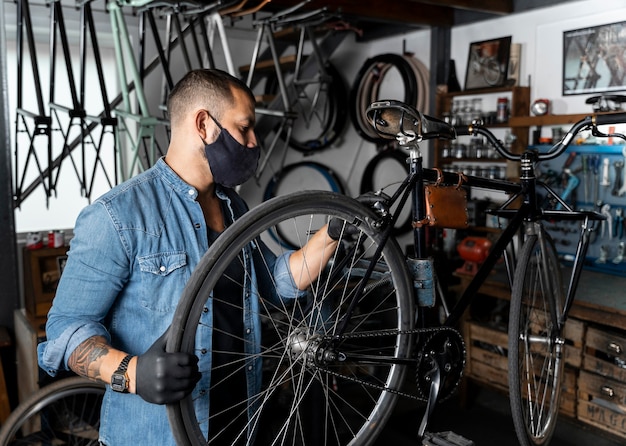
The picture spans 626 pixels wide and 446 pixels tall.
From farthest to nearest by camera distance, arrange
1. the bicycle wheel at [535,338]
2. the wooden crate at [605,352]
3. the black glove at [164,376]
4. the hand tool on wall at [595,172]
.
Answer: the hand tool on wall at [595,172]
the wooden crate at [605,352]
the bicycle wheel at [535,338]
the black glove at [164,376]

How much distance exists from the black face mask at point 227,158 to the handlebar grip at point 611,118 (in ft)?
3.33

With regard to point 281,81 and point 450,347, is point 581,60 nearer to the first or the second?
point 281,81

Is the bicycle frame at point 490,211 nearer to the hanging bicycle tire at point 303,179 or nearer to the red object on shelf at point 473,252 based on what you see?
the red object on shelf at point 473,252

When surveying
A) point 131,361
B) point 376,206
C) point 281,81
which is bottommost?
point 131,361

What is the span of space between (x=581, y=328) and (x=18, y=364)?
2.80 m

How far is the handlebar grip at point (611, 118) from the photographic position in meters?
1.64

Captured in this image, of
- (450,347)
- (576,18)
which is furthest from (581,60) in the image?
(450,347)

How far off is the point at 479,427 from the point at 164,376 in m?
2.53

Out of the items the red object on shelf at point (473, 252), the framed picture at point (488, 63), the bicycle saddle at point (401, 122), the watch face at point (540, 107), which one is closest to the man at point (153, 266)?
the bicycle saddle at point (401, 122)

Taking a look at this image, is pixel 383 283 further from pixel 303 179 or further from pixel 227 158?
pixel 303 179

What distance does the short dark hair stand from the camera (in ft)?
4.43

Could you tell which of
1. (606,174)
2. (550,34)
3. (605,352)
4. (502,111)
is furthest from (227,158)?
(550,34)

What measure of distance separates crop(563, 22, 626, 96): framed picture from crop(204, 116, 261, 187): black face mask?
9.41 ft

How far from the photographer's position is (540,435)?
2.10 metres
